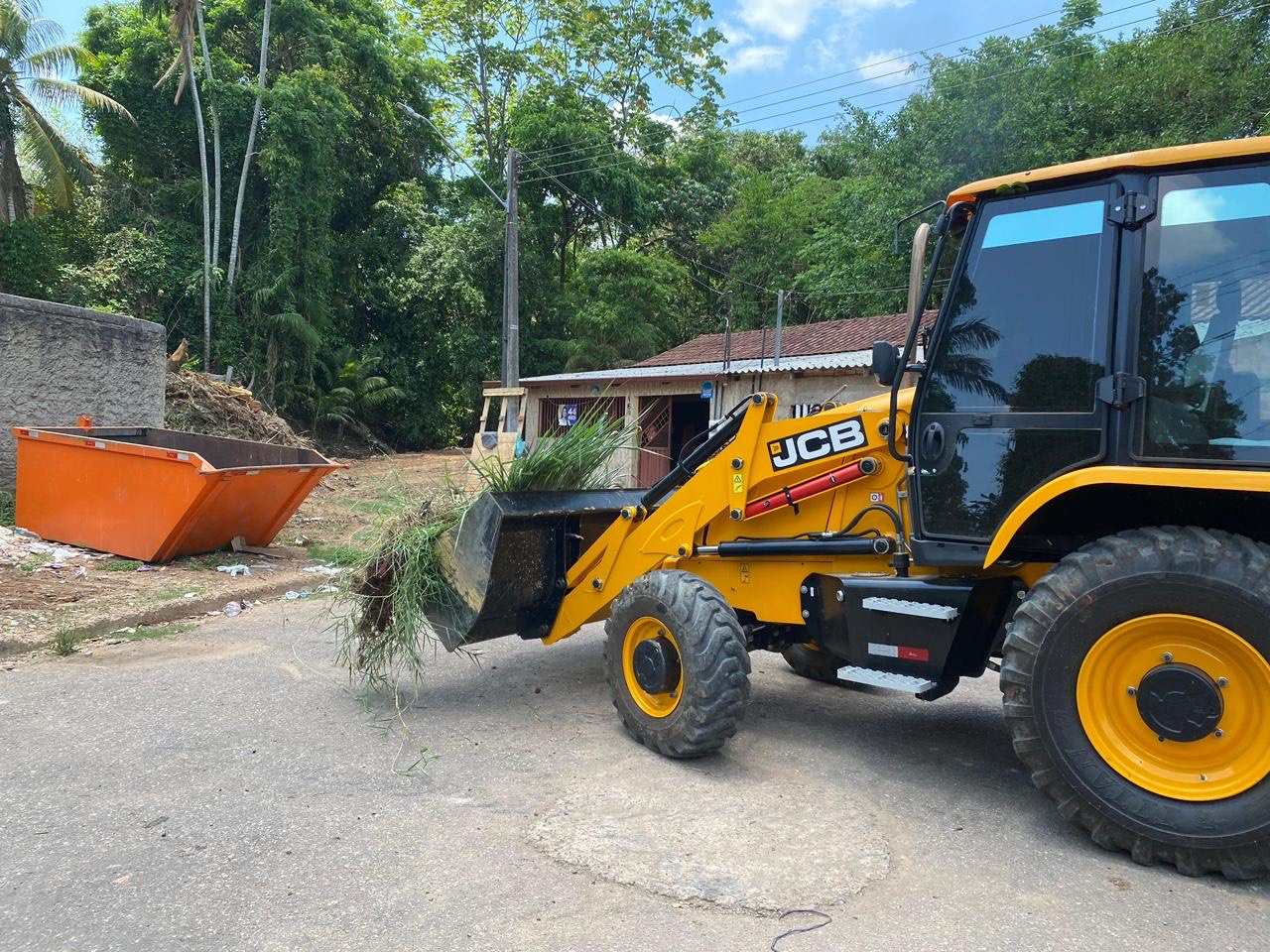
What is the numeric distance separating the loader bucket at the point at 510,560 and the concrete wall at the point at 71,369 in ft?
23.8

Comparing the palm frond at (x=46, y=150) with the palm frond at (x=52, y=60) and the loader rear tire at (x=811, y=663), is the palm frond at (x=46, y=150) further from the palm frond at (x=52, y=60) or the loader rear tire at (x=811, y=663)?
the loader rear tire at (x=811, y=663)

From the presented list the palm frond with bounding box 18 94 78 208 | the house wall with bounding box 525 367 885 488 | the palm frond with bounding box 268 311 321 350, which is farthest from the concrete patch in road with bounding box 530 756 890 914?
the palm frond with bounding box 18 94 78 208

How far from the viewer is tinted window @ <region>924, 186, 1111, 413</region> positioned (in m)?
3.30

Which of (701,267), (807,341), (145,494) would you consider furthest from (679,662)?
(701,267)

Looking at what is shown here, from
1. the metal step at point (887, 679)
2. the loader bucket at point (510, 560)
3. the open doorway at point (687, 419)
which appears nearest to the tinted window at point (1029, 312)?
the metal step at point (887, 679)

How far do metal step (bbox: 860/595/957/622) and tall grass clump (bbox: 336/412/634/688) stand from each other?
216 centimetres

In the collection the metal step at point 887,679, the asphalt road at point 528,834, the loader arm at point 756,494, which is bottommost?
the asphalt road at point 528,834

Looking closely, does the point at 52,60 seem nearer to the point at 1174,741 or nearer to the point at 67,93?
the point at 67,93

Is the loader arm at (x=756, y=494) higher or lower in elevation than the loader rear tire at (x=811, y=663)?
higher

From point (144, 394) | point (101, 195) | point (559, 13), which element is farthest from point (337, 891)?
point (559, 13)

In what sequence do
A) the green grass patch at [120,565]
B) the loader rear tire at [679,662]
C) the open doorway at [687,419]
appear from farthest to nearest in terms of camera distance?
the open doorway at [687,419] → the green grass patch at [120,565] → the loader rear tire at [679,662]

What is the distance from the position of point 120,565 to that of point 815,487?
6.74 meters

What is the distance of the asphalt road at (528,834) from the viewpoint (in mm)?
2721

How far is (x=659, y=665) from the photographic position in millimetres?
4215
